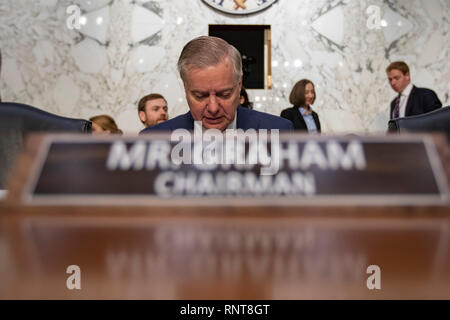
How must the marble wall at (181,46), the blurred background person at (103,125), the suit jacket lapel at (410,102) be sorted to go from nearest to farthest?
the blurred background person at (103,125) → the suit jacket lapel at (410,102) → the marble wall at (181,46)

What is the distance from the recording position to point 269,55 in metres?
4.44

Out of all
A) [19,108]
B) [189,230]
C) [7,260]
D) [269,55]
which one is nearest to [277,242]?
[189,230]

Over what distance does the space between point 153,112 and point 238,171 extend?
2360 mm

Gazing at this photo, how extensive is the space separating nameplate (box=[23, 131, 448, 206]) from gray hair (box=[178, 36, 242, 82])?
2.25ft

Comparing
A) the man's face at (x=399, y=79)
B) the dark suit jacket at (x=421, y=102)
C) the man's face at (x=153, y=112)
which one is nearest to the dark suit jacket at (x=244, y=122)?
the man's face at (x=153, y=112)

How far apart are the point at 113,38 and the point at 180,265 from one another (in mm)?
4394

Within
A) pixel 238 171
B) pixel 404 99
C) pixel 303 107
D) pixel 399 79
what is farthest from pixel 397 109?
pixel 238 171

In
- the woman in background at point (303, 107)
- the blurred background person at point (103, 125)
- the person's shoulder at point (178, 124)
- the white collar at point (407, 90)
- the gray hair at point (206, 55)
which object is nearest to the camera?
the gray hair at point (206, 55)

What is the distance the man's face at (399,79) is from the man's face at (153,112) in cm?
210

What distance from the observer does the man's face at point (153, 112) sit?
2.79 m

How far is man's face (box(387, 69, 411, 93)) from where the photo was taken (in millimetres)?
3786

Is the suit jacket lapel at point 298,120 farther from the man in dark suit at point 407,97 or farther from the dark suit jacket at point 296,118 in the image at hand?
the man in dark suit at point 407,97

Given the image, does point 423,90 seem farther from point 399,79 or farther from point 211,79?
point 211,79
